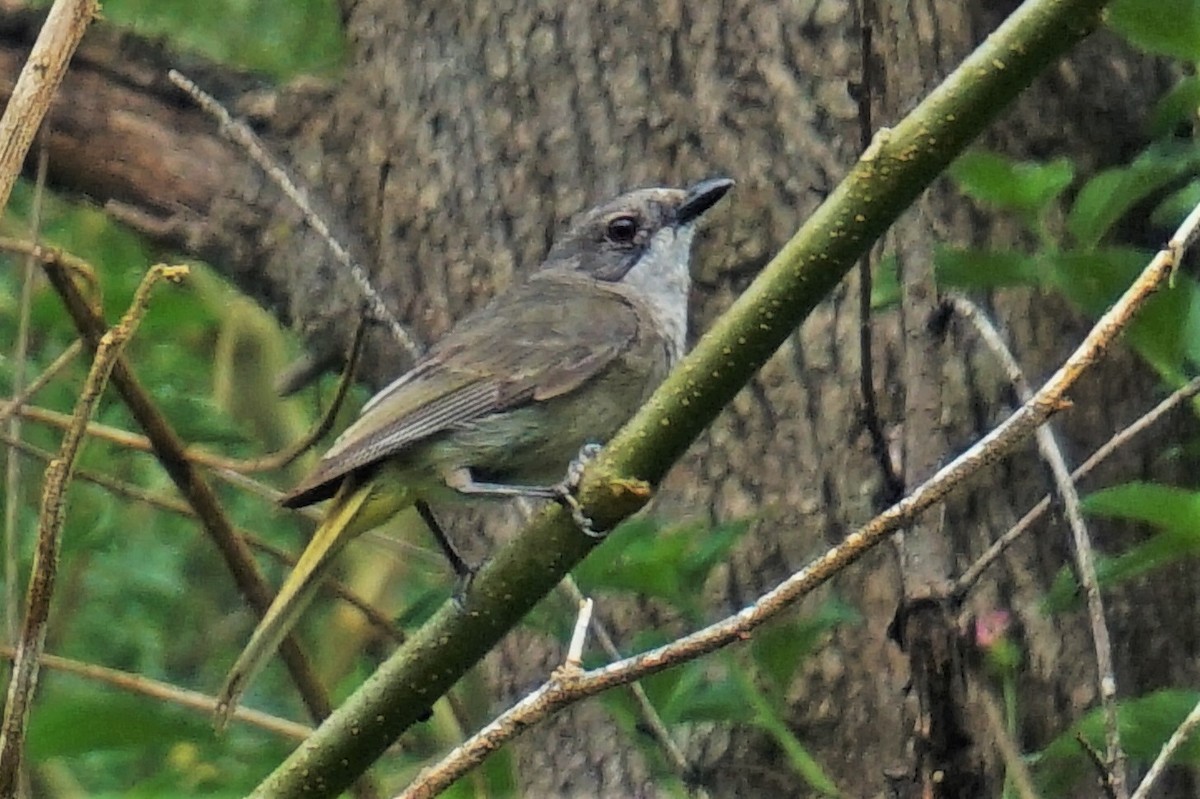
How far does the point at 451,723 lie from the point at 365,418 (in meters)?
1.06

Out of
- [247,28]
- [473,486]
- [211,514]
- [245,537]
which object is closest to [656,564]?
[473,486]

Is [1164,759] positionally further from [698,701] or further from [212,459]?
[212,459]

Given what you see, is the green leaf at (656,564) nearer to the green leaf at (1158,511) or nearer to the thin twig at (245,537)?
the green leaf at (1158,511)

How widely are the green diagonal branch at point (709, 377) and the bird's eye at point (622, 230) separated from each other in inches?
60.6

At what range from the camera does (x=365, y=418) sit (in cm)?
282

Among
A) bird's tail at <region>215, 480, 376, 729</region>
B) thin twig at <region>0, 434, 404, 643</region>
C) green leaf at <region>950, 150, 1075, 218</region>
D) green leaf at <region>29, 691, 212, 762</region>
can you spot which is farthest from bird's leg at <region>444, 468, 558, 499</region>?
green leaf at <region>950, 150, 1075, 218</region>

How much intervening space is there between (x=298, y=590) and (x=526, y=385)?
1.98 ft

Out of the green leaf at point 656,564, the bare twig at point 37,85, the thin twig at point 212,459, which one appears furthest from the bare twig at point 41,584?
the thin twig at point 212,459

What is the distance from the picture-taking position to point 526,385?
9.32 ft

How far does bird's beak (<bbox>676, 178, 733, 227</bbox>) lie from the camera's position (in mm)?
2861

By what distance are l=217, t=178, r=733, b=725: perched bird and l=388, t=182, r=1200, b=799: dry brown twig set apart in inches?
43.5

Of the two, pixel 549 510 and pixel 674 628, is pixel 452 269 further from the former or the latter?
pixel 549 510

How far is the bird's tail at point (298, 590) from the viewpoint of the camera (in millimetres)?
2236

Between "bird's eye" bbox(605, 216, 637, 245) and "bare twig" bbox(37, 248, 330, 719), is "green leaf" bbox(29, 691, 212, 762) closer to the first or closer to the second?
"bare twig" bbox(37, 248, 330, 719)
